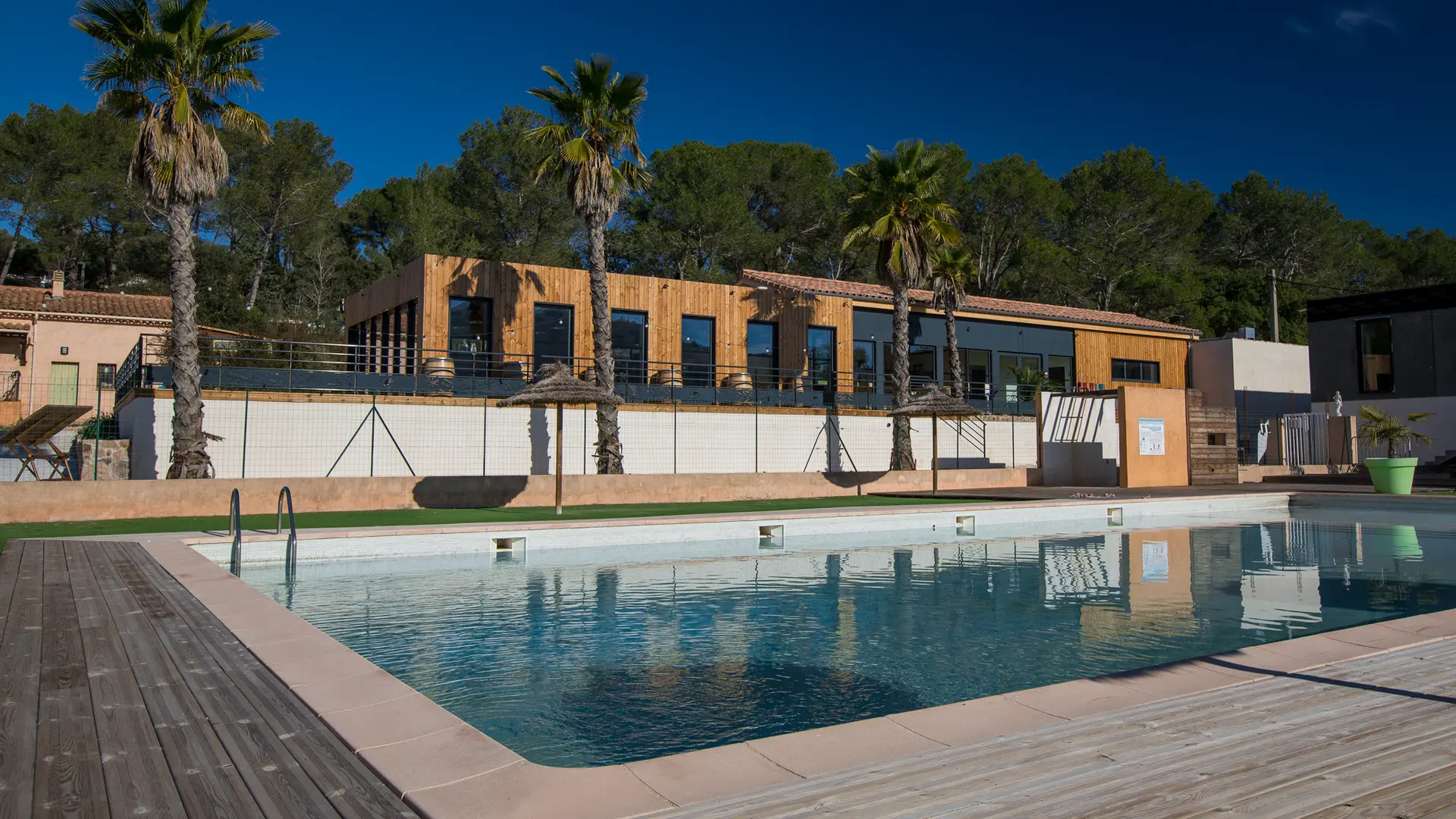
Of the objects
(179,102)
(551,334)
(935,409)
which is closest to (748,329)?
(551,334)

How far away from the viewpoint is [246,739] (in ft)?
12.2

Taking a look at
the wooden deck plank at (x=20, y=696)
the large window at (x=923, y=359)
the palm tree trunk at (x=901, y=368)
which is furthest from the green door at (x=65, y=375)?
the wooden deck plank at (x=20, y=696)

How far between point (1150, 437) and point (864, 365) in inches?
328

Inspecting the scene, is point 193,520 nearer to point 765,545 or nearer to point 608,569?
point 608,569

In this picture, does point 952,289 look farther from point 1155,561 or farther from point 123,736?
point 123,736

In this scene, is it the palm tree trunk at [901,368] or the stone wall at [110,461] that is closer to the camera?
the stone wall at [110,461]

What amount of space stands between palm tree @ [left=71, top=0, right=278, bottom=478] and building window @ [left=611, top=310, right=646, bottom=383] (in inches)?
396

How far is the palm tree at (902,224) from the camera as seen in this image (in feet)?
73.5

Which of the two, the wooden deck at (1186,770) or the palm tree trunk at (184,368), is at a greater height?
the palm tree trunk at (184,368)

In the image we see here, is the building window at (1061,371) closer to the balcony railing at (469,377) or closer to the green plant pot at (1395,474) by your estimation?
the balcony railing at (469,377)

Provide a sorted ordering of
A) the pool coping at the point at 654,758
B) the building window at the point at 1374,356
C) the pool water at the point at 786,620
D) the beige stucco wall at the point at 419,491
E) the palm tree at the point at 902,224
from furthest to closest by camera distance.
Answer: the building window at the point at 1374,356, the palm tree at the point at 902,224, the beige stucco wall at the point at 419,491, the pool water at the point at 786,620, the pool coping at the point at 654,758

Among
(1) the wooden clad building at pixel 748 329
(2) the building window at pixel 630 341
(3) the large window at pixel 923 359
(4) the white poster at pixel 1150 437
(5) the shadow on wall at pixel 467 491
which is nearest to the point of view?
(5) the shadow on wall at pixel 467 491

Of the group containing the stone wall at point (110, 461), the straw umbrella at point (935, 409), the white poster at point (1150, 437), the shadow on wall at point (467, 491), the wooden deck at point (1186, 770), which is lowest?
the wooden deck at point (1186, 770)

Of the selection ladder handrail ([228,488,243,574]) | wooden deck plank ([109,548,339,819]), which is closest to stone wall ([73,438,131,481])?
ladder handrail ([228,488,243,574])
